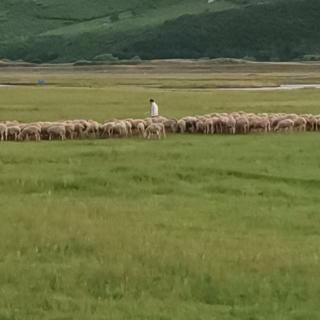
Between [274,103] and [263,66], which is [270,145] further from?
[263,66]

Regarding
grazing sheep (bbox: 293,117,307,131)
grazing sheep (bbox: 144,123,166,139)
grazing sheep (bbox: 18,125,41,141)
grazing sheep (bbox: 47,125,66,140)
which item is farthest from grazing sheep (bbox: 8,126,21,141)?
grazing sheep (bbox: 293,117,307,131)

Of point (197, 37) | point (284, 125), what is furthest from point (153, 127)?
point (197, 37)

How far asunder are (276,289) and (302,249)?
2.13 metres

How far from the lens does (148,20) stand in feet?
616

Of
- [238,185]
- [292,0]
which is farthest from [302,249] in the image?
[292,0]

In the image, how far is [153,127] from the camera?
96.0 ft

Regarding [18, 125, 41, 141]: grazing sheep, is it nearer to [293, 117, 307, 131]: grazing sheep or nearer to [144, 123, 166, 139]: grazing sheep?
[144, 123, 166, 139]: grazing sheep

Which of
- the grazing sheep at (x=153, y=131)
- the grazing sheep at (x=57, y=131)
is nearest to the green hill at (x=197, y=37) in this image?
the grazing sheep at (x=153, y=131)

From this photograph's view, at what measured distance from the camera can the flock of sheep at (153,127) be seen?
94.2 ft

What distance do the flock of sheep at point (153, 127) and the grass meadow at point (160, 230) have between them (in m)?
1.84

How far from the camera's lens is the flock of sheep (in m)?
28.7

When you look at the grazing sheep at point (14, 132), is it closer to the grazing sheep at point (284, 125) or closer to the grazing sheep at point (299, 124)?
the grazing sheep at point (284, 125)

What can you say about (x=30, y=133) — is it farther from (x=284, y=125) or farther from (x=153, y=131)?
(x=284, y=125)

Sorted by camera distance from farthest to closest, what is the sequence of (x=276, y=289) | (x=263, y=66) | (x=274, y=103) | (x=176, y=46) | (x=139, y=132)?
1. (x=176, y=46)
2. (x=263, y=66)
3. (x=274, y=103)
4. (x=139, y=132)
5. (x=276, y=289)
